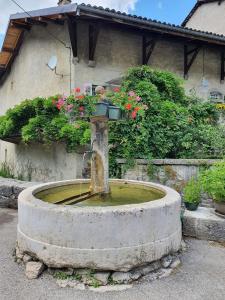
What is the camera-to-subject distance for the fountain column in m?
3.84

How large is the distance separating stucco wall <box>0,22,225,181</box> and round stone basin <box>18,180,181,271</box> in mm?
3649

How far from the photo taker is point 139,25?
800cm

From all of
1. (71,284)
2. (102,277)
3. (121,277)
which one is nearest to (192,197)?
(121,277)

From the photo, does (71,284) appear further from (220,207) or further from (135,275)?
(220,207)

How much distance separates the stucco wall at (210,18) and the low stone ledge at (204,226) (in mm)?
12059

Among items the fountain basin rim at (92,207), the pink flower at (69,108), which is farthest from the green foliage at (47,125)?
the fountain basin rim at (92,207)

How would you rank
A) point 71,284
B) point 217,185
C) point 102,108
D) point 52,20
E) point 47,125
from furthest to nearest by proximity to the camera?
point 52,20 < point 47,125 < point 217,185 < point 102,108 < point 71,284

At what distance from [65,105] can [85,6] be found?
283 centimetres

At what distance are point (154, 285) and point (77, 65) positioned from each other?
675 cm

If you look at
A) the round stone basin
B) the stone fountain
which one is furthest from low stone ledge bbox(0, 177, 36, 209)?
the round stone basin

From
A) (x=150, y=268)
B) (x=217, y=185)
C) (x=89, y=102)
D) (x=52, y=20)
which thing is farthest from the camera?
(x=52, y=20)

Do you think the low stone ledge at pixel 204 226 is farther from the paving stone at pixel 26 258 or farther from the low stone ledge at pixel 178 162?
the paving stone at pixel 26 258

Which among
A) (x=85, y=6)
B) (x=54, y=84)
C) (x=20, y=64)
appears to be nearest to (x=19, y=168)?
(x=54, y=84)

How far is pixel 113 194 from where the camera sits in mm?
4086
